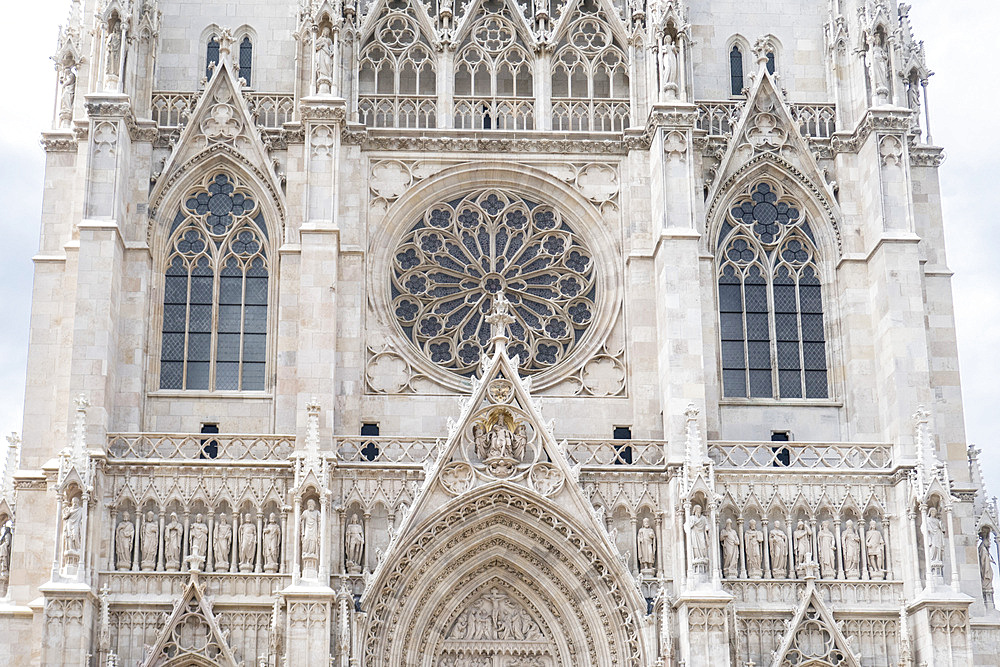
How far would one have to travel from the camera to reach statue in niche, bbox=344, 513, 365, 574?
26188mm

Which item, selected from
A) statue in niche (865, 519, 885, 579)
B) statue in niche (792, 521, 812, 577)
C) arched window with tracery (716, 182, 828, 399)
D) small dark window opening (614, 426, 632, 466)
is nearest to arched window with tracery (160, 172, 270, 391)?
small dark window opening (614, 426, 632, 466)

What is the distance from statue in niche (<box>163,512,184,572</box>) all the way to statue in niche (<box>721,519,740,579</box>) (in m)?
9.30

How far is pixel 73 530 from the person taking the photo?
990 inches

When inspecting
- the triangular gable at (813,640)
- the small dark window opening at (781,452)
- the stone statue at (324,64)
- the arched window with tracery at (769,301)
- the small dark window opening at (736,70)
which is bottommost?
the triangular gable at (813,640)

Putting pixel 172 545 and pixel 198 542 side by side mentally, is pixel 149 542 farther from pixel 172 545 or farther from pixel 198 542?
pixel 198 542

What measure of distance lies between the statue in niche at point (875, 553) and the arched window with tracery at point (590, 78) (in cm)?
919

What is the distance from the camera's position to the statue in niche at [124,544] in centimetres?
2606

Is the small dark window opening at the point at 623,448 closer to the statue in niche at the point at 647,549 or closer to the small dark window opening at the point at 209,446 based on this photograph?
the statue in niche at the point at 647,549

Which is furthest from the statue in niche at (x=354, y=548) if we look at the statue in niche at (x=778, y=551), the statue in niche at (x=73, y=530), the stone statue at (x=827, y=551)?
the stone statue at (x=827, y=551)

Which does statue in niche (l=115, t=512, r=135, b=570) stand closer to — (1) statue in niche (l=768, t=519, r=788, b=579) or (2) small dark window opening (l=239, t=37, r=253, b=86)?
(2) small dark window opening (l=239, t=37, r=253, b=86)

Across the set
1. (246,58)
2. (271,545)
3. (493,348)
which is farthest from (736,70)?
(271,545)

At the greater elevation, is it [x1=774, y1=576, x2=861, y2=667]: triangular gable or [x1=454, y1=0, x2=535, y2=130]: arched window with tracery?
[x1=454, y1=0, x2=535, y2=130]: arched window with tracery

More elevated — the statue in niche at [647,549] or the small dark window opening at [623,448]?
the small dark window opening at [623,448]

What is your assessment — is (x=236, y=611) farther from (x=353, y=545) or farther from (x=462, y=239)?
(x=462, y=239)
